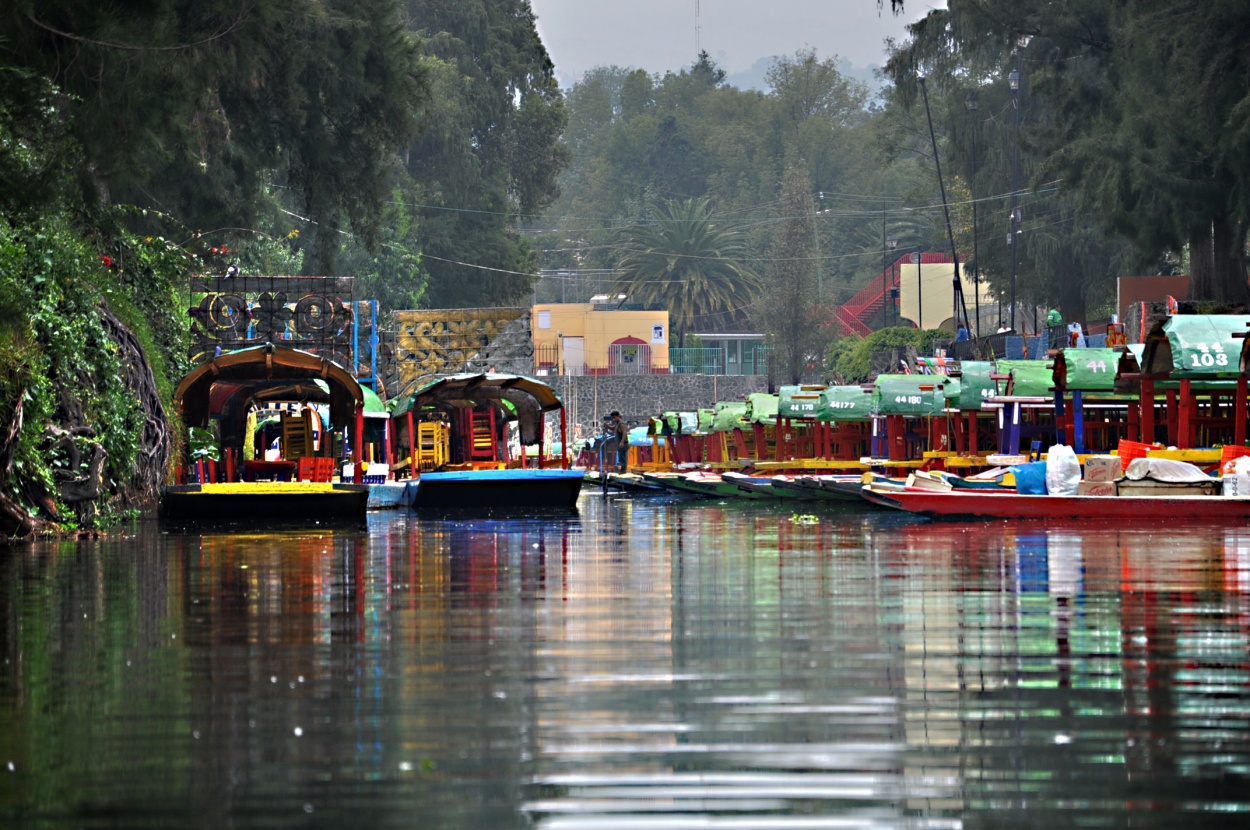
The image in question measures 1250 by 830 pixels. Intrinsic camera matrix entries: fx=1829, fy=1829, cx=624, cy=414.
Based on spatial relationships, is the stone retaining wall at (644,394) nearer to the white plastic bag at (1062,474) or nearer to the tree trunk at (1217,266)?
the tree trunk at (1217,266)

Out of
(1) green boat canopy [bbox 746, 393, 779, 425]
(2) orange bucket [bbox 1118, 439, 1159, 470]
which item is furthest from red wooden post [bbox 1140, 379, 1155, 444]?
(1) green boat canopy [bbox 746, 393, 779, 425]

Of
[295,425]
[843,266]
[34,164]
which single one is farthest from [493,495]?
[843,266]

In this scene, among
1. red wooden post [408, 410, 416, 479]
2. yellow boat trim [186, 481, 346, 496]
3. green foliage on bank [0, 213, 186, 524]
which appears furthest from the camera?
red wooden post [408, 410, 416, 479]

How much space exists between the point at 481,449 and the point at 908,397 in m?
8.77

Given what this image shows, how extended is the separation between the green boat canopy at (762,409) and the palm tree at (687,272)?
59.0 metres

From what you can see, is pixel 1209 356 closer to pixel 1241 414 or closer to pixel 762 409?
pixel 1241 414

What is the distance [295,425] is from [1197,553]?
2168 centimetres

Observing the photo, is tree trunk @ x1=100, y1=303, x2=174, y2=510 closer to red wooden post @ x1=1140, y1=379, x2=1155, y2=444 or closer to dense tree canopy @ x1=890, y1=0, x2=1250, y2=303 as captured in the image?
red wooden post @ x1=1140, y1=379, x2=1155, y2=444

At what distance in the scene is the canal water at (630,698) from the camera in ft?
18.7

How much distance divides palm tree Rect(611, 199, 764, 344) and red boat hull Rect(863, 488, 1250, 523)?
8084 centimetres

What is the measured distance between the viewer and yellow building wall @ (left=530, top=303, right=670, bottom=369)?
A: 91750 mm

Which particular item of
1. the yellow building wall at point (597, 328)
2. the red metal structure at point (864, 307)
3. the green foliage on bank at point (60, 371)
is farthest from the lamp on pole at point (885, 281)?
the green foliage on bank at point (60, 371)

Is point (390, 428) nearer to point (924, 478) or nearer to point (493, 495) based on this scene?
point (493, 495)

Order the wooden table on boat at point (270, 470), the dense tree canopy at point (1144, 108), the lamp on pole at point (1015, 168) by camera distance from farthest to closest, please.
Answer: the lamp on pole at point (1015, 168) < the dense tree canopy at point (1144, 108) < the wooden table on boat at point (270, 470)
